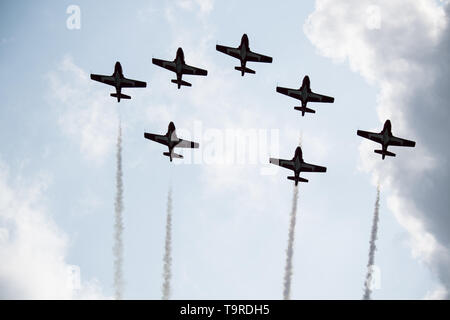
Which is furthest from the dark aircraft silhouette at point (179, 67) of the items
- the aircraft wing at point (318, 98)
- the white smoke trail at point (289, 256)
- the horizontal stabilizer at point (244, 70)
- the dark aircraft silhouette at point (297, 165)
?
the white smoke trail at point (289, 256)

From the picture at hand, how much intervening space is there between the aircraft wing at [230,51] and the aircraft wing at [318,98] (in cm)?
1865

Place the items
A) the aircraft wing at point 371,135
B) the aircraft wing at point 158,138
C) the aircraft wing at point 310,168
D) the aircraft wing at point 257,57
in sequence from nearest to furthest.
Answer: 1. the aircraft wing at point 310,168
2. the aircraft wing at point 158,138
3. the aircraft wing at point 371,135
4. the aircraft wing at point 257,57

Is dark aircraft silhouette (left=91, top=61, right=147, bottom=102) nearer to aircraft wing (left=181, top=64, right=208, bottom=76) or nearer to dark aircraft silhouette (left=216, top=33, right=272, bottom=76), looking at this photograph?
aircraft wing (left=181, top=64, right=208, bottom=76)

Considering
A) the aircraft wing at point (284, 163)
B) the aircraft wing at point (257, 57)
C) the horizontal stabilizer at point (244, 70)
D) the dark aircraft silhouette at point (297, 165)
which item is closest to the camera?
the dark aircraft silhouette at point (297, 165)

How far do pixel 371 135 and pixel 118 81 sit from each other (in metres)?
58.6

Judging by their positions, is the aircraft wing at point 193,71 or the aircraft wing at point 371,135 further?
the aircraft wing at point 193,71

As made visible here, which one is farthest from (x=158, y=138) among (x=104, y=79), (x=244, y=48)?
(x=244, y=48)

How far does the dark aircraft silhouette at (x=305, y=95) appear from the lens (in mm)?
135375

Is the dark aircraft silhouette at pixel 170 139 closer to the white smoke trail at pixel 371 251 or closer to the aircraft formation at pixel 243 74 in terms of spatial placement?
the aircraft formation at pixel 243 74

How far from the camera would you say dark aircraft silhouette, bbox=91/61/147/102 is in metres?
136
